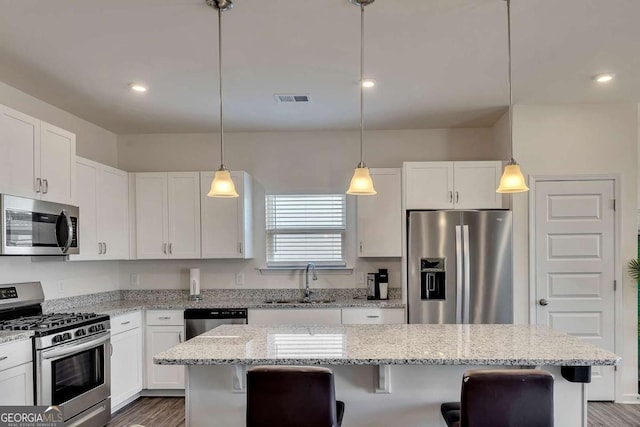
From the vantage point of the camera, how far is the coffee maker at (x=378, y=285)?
4.48 meters

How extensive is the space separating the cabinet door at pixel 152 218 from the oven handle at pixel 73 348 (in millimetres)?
1183

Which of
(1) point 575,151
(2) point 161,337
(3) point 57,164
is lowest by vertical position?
(2) point 161,337

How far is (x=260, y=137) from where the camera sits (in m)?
4.91

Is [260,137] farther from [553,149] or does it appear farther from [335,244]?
[553,149]

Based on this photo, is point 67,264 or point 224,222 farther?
point 224,222

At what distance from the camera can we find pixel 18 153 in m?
2.94

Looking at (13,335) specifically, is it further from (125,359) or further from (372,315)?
(372,315)

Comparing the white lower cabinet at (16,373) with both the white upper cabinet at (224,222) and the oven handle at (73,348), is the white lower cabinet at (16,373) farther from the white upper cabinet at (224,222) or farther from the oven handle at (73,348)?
the white upper cabinet at (224,222)

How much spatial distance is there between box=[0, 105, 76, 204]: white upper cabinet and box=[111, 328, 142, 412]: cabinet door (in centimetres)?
127

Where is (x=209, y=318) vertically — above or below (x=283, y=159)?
below

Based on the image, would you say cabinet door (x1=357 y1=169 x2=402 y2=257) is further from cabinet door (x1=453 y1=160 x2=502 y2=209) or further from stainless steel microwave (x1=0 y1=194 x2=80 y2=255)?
stainless steel microwave (x1=0 y1=194 x2=80 y2=255)

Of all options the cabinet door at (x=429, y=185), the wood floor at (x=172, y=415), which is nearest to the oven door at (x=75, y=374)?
the wood floor at (x=172, y=415)

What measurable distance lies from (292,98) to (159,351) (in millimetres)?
2621

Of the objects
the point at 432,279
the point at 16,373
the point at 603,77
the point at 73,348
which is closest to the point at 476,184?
the point at 432,279
